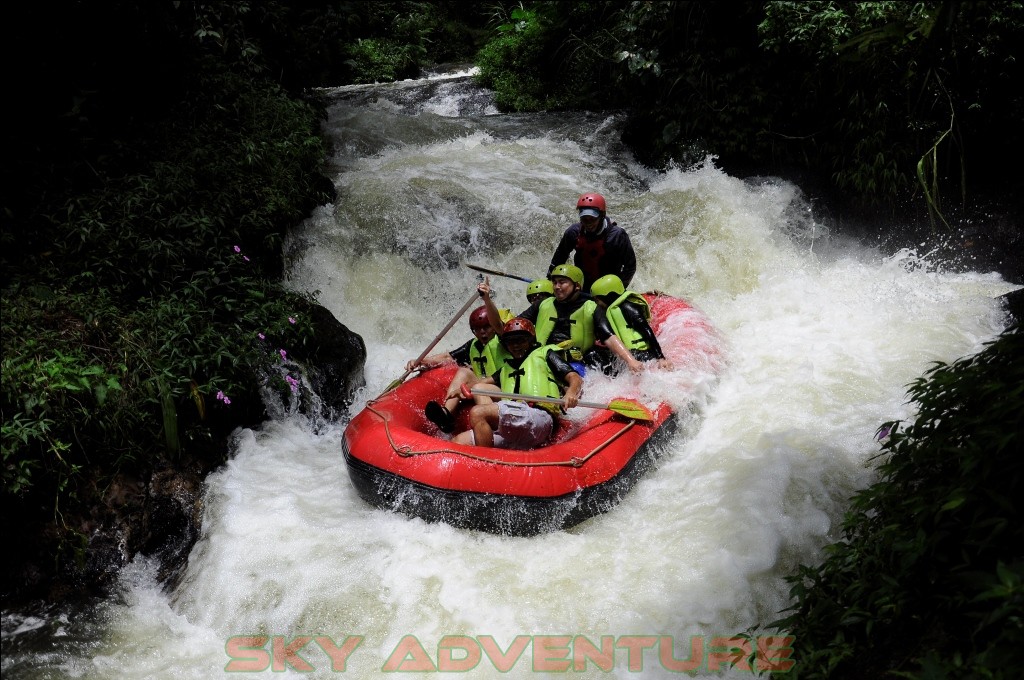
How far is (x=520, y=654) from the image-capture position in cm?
324

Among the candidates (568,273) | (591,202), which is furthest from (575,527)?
(591,202)

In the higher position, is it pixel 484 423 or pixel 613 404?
pixel 613 404

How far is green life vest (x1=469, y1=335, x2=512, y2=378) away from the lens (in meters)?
4.74

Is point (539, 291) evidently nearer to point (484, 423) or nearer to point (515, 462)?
point (484, 423)

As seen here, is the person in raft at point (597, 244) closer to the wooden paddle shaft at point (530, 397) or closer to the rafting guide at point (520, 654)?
the wooden paddle shaft at point (530, 397)

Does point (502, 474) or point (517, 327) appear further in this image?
point (517, 327)

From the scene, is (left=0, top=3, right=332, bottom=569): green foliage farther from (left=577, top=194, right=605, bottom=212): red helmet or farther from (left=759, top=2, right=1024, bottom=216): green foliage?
(left=759, top=2, right=1024, bottom=216): green foliage

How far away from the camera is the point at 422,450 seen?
162 inches

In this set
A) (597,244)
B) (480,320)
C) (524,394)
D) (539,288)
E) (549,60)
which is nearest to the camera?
(524,394)

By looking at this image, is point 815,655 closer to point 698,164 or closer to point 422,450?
point 422,450

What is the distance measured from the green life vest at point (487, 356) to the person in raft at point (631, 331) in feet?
2.46

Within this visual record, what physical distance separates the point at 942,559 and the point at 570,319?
3.16 metres

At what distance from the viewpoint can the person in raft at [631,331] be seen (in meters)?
4.97

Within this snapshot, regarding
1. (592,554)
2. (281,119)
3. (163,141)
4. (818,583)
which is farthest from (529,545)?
(281,119)
